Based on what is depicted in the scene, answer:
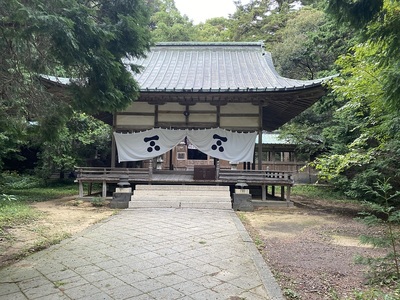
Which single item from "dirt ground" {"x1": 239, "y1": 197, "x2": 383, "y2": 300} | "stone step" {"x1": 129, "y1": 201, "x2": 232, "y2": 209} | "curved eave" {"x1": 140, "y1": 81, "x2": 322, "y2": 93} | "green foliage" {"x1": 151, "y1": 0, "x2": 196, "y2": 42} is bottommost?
"dirt ground" {"x1": 239, "y1": 197, "x2": 383, "y2": 300}

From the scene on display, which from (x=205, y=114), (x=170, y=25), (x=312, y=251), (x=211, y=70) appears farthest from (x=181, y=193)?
(x=170, y=25)

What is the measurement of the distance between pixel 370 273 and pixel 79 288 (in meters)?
3.47

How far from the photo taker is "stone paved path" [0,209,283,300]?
9.78 feet

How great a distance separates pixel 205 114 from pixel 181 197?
369 cm

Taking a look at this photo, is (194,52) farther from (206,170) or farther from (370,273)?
(370,273)

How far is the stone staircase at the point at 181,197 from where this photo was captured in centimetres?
913

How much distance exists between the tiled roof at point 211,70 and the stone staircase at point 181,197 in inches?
137

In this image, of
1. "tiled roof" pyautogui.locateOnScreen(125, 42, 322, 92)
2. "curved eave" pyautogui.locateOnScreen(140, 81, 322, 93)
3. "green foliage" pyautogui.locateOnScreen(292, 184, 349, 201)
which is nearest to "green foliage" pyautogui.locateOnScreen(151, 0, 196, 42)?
"tiled roof" pyautogui.locateOnScreen(125, 42, 322, 92)

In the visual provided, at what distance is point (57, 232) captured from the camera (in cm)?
578

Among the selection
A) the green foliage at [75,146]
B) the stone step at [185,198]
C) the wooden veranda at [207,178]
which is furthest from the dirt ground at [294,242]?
the green foliage at [75,146]

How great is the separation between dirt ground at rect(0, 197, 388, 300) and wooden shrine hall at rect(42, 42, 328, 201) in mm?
1675

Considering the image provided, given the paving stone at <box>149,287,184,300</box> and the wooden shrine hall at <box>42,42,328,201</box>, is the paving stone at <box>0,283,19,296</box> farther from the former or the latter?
the wooden shrine hall at <box>42,42,328,201</box>

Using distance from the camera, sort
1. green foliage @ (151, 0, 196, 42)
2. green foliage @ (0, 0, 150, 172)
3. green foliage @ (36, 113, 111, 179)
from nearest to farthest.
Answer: green foliage @ (0, 0, 150, 172) → green foliage @ (36, 113, 111, 179) → green foliage @ (151, 0, 196, 42)

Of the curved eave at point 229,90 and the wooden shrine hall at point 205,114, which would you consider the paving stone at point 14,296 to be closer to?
the wooden shrine hall at point 205,114
